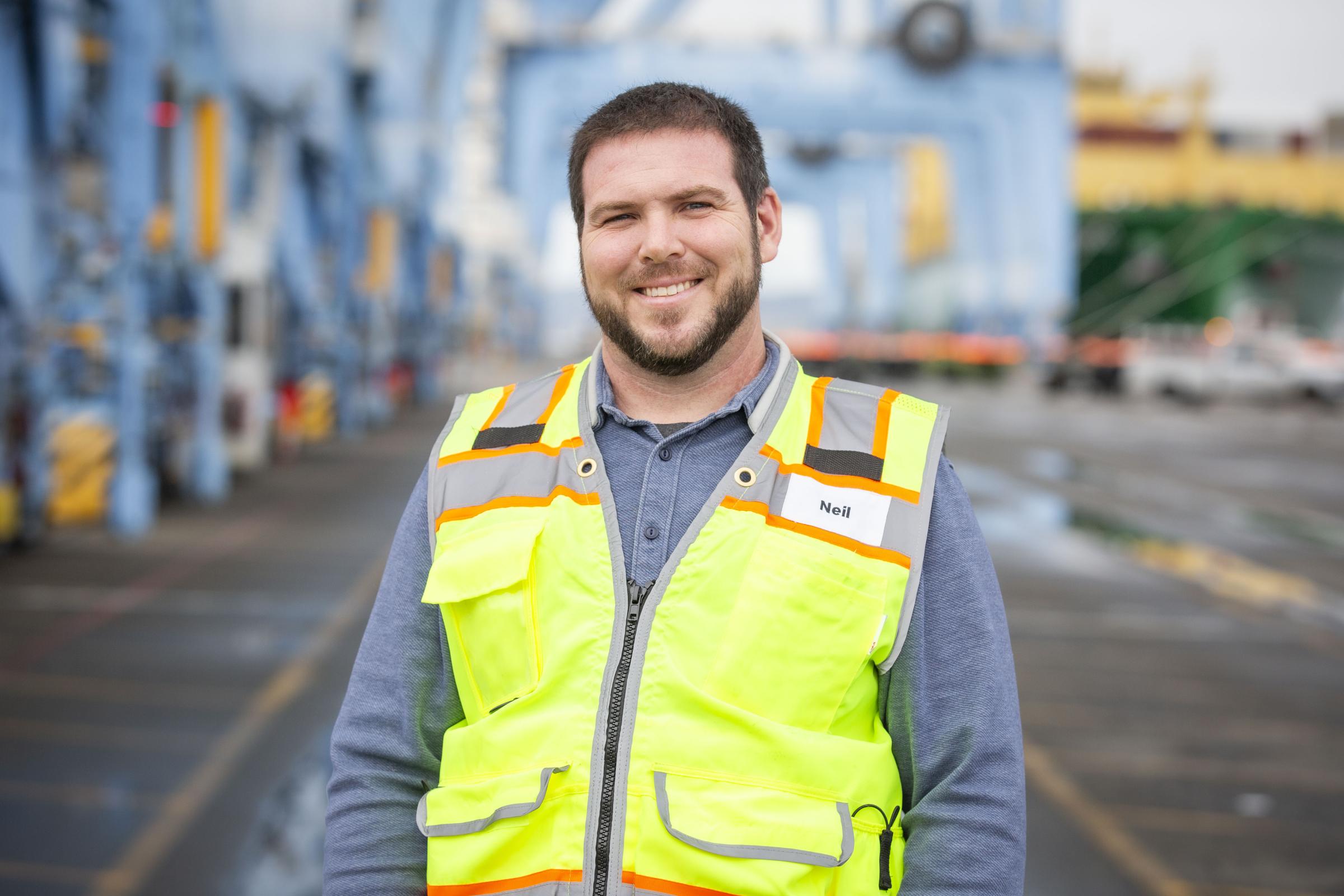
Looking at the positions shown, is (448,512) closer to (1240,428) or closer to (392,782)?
(392,782)

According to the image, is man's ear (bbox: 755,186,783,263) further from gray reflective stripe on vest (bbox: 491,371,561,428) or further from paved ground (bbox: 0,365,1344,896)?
paved ground (bbox: 0,365,1344,896)

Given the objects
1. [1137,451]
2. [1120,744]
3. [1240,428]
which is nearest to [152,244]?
[1120,744]

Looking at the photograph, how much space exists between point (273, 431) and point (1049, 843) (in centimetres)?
1254

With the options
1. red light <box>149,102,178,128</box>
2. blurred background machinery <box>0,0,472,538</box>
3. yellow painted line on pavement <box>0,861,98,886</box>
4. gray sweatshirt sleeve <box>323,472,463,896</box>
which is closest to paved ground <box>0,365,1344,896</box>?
yellow painted line on pavement <box>0,861,98,886</box>

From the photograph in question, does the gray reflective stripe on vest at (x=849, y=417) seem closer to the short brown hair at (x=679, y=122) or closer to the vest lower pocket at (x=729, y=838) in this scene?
the short brown hair at (x=679, y=122)

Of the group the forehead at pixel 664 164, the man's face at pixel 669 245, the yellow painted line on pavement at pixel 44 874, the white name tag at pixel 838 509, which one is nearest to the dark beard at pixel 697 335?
the man's face at pixel 669 245

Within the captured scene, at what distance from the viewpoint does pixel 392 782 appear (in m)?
1.83

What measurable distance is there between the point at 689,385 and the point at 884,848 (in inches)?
27.4

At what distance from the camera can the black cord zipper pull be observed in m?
1.73

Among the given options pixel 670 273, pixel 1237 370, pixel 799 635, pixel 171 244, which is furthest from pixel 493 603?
pixel 1237 370

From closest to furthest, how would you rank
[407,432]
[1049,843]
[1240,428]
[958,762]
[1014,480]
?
1. [958,762]
2. [1049,843]
3. [1014,480]
4. [407,432]
5. [1240,428]

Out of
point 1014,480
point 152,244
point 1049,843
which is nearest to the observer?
point 1049,843

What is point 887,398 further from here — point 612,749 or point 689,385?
point 612,749

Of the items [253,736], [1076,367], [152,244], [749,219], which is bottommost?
[1076,367]
